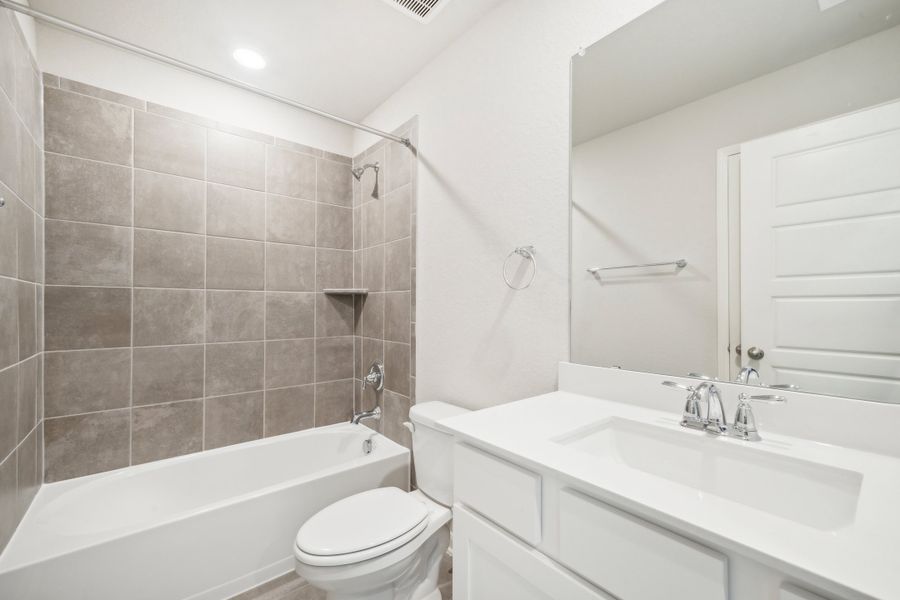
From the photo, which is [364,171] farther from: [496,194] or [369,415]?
[369,415]

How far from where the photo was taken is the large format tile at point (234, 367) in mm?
2123

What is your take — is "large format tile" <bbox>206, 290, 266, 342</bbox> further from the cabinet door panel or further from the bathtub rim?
the cabinet door panel

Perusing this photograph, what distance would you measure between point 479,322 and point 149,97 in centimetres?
205

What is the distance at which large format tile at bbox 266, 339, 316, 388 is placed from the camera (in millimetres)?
2318

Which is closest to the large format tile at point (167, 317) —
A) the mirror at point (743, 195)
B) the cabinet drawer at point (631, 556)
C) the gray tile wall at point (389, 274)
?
the gray tile wall at point (389, 274)

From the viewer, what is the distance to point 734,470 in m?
0.82

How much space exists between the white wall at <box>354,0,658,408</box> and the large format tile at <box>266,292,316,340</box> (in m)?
0.83

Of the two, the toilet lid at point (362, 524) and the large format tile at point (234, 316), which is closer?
the toilet lid at point (362, 524)

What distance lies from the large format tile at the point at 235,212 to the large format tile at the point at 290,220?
4 cm

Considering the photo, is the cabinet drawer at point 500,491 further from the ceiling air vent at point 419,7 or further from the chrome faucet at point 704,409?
the ceiling air vent at point 419,7

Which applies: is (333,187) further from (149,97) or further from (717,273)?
(717,273)

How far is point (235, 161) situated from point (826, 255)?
102 inches

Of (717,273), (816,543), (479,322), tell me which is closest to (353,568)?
(479,322)

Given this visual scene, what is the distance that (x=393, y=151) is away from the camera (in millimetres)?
2289
